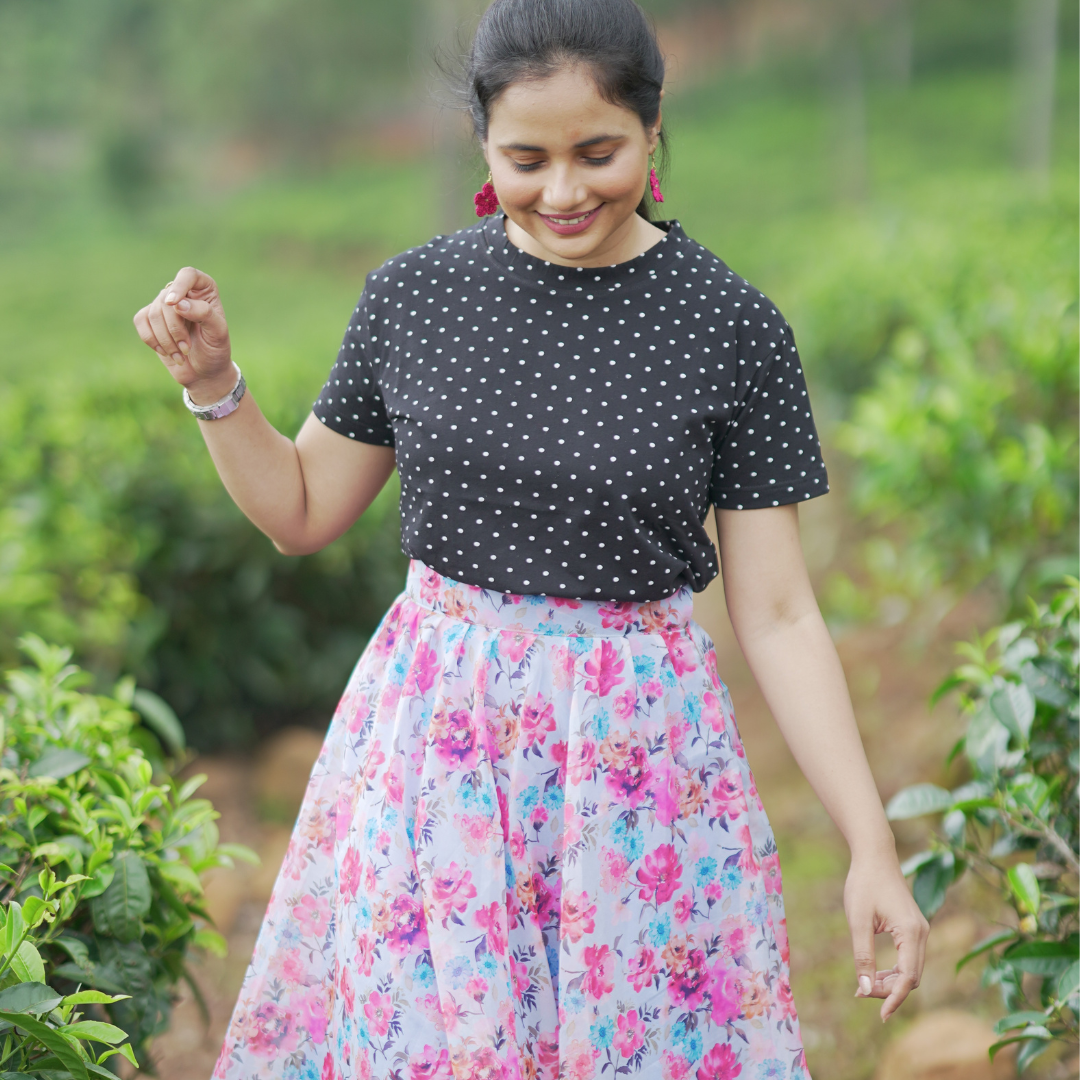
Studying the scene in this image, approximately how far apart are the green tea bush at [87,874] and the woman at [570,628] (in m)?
0.20

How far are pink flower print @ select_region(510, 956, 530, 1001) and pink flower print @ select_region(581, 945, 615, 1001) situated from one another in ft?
0.26

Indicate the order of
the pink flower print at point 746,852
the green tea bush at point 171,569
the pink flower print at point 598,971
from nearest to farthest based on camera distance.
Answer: the pink flower print at point 598,971, the pink flower print at point 746,852, the green tea bush at point 171,569

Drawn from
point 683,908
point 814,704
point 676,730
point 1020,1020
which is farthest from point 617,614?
point 1020,1020

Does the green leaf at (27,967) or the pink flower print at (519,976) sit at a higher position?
the green leaf at (27,967)

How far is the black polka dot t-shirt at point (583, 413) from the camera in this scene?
136 cm

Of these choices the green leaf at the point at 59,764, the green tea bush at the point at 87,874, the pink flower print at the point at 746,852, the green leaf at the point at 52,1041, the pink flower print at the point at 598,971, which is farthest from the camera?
the green leaf at the point at 59,764

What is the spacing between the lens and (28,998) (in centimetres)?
120

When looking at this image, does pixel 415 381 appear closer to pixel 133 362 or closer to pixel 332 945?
pixel 332 945

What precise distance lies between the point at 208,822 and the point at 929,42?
92.4ft

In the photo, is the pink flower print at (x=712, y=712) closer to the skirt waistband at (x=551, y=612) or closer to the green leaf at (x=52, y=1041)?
the skirt waistband at (x=551, y=612)

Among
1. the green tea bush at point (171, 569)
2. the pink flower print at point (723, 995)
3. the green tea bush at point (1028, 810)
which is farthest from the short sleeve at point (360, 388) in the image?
the green tea bush at point (171, 569)

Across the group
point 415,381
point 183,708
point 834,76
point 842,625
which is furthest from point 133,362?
point 834,76

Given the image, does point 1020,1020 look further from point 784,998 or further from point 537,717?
point 537,717

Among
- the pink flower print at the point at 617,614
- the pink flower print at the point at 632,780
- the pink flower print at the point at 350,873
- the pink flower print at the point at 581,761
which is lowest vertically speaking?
the pink flower print at the point at 350,873
